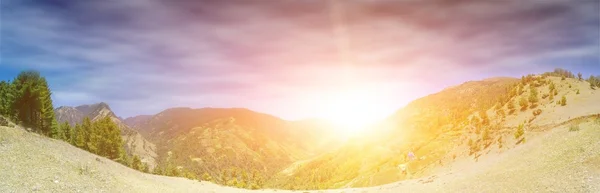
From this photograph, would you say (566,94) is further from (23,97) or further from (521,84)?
(23,97)

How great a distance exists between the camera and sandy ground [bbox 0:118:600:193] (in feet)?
75.8

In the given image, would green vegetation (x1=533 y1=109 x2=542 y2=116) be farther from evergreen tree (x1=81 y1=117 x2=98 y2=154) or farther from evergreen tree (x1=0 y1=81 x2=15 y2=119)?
evergreen tree (x1=0 y1=81 x2=15 y2=119)

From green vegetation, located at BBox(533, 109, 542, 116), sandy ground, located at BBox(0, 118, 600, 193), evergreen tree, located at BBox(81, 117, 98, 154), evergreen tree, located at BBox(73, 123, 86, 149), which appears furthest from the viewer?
evergreen tree, located at BBox(81, 117, 98, 154)

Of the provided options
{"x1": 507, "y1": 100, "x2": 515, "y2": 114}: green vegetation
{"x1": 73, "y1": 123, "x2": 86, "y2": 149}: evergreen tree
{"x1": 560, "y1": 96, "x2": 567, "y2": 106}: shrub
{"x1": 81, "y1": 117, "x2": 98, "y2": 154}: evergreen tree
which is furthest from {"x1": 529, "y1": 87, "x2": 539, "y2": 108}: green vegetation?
{"x1": 73, "y1": 123, "x2": 86, "y2": 149}: evergreen tree

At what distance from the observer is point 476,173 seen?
33281 millimetres

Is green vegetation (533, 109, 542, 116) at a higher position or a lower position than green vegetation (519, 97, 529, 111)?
lower

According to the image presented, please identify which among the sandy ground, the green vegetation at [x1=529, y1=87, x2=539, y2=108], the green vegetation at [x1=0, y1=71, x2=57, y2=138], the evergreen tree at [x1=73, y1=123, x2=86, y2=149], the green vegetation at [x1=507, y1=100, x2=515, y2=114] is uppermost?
the green vegetation at [x1=0, y1=71, x2=57, y2=138]

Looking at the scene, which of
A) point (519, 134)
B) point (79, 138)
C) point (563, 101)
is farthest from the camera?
point (79, 138)

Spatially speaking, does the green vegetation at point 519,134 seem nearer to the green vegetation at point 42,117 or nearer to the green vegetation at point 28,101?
the green vegetation at point 42,117

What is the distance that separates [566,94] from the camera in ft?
156

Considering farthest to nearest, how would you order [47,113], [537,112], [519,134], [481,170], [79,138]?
[79,138]
[47,113]
[537,112]
[519,134]
[481,170]

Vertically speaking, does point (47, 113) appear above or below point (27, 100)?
below

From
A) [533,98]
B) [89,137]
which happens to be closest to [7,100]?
[89,137]

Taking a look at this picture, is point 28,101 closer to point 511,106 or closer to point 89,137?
point 89,137
